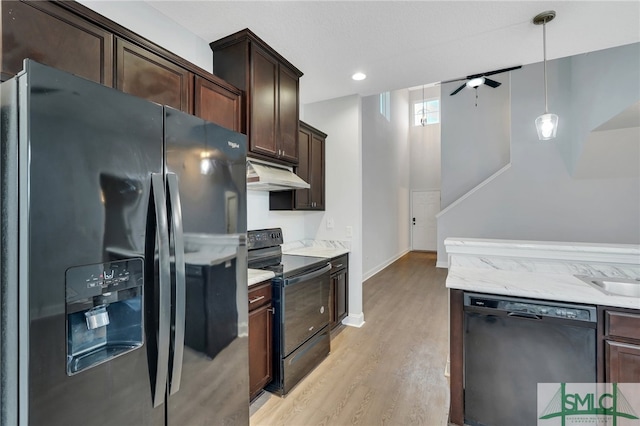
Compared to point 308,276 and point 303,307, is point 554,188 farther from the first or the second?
point 303,307

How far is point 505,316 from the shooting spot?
1.72 meters

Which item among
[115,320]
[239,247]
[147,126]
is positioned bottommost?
[115,320]

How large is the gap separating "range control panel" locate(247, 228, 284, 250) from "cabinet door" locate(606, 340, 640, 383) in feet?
8.37

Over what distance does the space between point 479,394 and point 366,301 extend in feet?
8.73

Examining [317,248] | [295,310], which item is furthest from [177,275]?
[317,248]

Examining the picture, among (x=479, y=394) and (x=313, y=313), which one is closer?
(x=479, y=394)

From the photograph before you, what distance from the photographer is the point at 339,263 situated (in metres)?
3.23

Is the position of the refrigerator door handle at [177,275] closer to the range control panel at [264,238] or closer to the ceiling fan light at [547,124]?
the range control panel at [264,238]

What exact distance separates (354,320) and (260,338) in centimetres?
174

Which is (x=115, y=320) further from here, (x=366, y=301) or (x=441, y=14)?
(x=366, y=301)

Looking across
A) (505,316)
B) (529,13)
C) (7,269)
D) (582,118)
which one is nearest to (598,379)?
(505,316)

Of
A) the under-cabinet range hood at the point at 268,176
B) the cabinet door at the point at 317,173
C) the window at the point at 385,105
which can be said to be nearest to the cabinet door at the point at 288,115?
the under-cabinet range hood at the point at 268,176

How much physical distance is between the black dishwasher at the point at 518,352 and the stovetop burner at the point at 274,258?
1.23m

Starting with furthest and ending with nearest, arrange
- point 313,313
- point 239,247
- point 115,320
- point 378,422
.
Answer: point 313,313 → point 378,422 → point 239,247 → point 115,320
